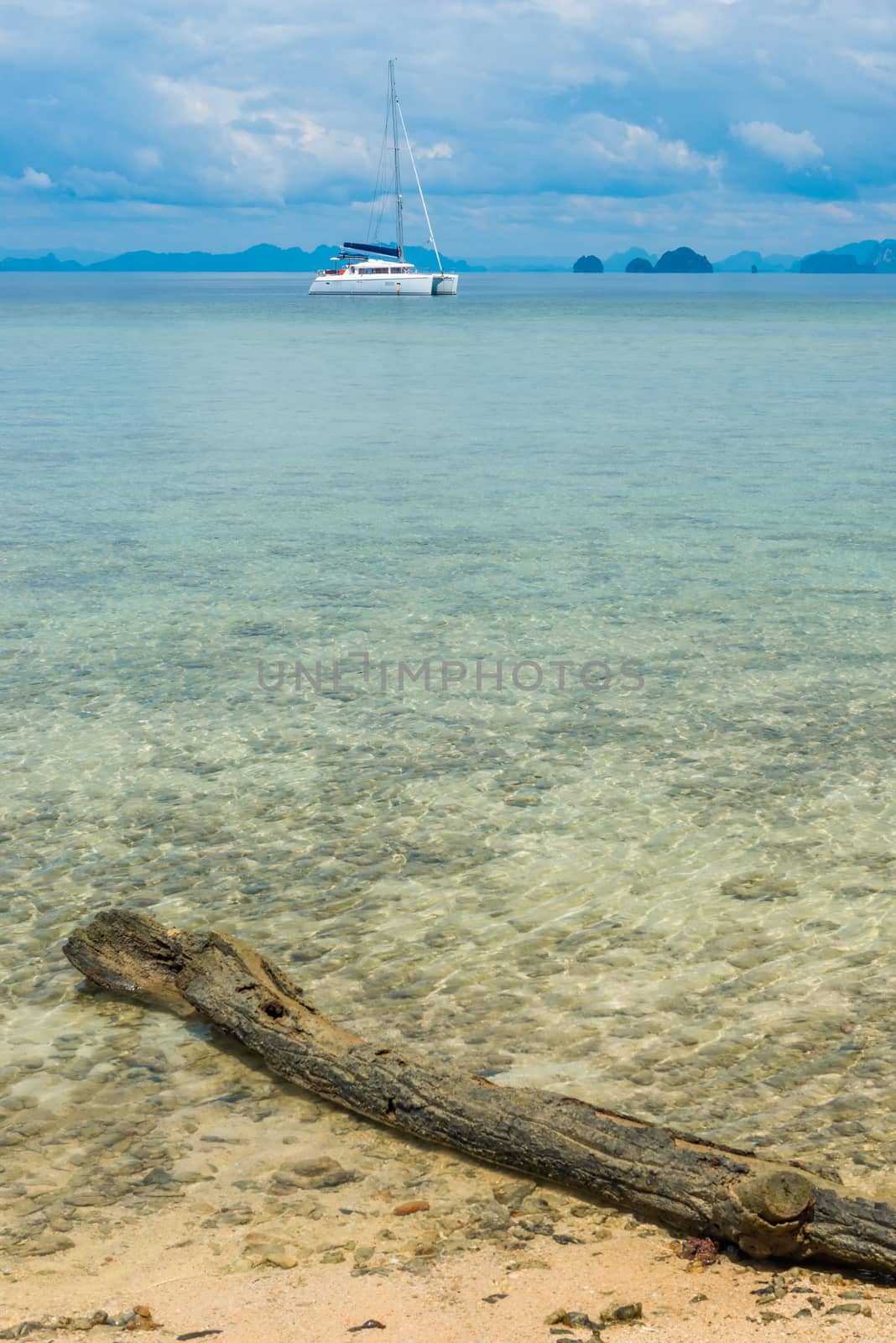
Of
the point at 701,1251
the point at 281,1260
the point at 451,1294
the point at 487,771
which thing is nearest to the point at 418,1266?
the point at 451,1294

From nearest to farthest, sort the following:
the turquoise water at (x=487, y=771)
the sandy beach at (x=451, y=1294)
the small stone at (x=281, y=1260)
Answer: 1. the sandy beach at (x=451, y=1294)
2. the small stone at (x=281, y=1260)
3. the turquoise water at (x=487, y=771)

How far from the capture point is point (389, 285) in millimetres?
164875

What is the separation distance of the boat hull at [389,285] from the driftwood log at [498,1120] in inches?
6515

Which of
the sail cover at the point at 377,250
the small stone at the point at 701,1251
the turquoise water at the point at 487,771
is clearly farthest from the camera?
the sail cover at the point at 377,250

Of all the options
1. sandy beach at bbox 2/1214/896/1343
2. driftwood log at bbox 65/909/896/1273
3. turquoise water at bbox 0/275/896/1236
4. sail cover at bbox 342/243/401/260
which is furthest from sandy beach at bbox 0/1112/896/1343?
sail cover at bbox 342/243/401/260

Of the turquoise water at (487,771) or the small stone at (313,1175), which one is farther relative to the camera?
the turquoise water at (487,771)

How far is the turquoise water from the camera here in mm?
6523

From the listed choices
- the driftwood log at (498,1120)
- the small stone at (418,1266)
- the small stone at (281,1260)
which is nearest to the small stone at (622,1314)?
the driftwood log at (498,1120)

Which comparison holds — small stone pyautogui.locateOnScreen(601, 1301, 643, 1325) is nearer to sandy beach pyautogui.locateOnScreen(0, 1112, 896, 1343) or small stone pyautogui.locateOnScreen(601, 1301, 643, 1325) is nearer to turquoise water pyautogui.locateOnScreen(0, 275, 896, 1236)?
sandy beach pyautogui.locateOnScreen(0, 1112, 896, 1343)

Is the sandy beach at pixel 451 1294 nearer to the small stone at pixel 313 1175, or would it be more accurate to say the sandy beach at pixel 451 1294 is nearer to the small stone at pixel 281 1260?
the small stone at pixel 281 1260

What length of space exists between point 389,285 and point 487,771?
535 ft

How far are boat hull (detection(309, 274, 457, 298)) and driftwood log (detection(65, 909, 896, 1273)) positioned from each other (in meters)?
165

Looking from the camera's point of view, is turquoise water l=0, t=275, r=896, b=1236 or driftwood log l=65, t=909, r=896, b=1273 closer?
driftwood log l=65, t=909, r=896, b=1273

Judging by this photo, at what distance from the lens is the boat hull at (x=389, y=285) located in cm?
16512
